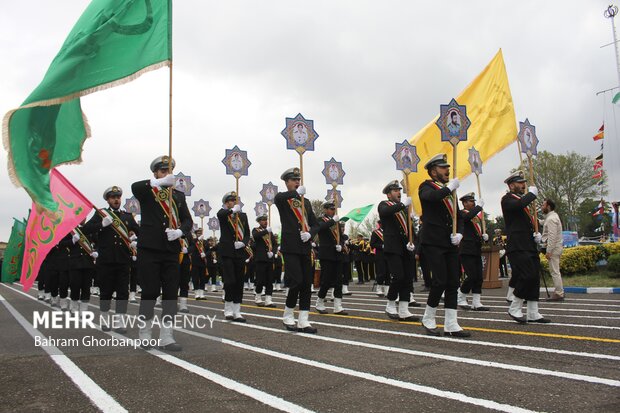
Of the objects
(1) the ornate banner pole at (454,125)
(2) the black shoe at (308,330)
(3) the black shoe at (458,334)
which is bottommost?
(2) the black shoe at (308,330)

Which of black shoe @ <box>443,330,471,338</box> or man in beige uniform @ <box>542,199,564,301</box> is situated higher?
man in beige uniform @ <box>542,199,564,301</box>

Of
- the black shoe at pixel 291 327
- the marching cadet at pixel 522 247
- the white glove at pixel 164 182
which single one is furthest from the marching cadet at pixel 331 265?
the white glove at pixel 164 182

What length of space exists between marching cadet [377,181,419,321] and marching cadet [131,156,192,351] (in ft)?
11.9

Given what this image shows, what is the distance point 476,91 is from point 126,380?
12057 millimetres

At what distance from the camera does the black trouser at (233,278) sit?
28.6 ft

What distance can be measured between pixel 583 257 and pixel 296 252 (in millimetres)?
12389

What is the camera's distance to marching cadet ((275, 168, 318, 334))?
719cm

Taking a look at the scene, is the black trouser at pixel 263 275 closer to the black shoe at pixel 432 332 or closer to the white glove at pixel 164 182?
the black shoe at pixel 432 332

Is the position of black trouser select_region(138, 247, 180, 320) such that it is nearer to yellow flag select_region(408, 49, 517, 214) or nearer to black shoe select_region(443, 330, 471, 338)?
black shoe select_region(443, 330, 471, 338)

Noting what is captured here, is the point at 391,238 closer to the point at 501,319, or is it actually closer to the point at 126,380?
the point at 501,319

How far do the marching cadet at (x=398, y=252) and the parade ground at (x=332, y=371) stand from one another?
95 centimetres

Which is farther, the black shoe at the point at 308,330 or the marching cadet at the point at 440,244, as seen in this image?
the black shoe at the point at 308,330

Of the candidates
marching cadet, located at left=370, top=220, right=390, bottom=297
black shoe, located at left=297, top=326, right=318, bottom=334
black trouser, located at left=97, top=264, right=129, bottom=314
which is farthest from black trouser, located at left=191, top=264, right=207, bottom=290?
black shoe, located at left=297, top=326, right=318, bottom=334

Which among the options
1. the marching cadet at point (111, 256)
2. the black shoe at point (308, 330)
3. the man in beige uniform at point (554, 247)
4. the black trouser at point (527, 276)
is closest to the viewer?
the black shoe at point (308, 330)
